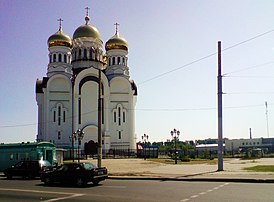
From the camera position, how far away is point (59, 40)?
233ft

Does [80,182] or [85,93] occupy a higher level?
[85,93]

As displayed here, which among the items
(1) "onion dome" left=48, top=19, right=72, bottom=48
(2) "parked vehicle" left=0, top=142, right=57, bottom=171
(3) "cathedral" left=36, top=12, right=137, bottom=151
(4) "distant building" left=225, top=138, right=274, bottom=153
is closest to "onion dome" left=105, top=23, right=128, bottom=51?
(3) "cathedral" left=36, top=12, right=137, bottom=151

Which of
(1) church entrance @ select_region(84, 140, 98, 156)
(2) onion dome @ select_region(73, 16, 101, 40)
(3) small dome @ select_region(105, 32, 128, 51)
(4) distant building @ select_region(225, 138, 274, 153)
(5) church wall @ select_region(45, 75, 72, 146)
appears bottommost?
(4) distant building @ select_region(225, 138, 274, 153)

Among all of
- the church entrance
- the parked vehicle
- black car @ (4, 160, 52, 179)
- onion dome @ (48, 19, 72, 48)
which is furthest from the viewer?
onion dome @ (48, 19, 72, 48)

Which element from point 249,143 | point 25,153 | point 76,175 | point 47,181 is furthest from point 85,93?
point 249,143

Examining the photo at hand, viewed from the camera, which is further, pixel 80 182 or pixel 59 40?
pixel 59 40

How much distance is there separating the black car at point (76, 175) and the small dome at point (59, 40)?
175ft

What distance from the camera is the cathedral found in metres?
67.6

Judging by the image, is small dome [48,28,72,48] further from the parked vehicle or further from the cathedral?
the parked vehicle

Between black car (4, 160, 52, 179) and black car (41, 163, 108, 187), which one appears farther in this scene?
black car (4, 160, 52, 179)

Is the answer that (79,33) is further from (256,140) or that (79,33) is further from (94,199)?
(256,140)

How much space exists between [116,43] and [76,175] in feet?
182

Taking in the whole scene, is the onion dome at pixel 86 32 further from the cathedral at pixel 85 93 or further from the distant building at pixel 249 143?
the distant building at pixel 249 143

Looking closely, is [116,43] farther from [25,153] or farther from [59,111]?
[25,153]
